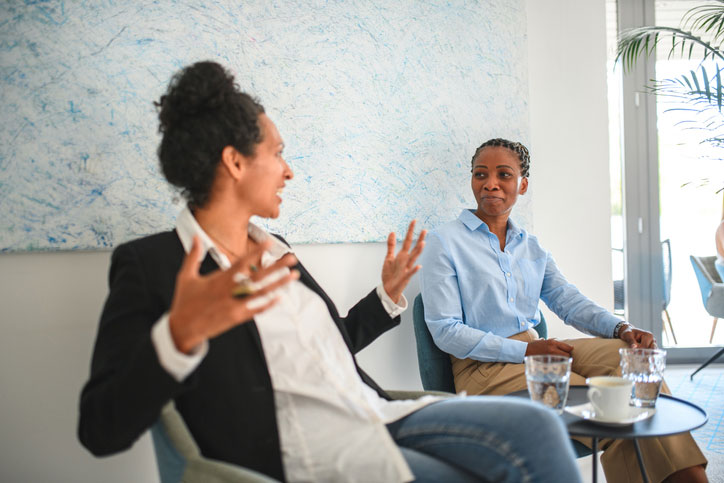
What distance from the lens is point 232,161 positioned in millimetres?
1320

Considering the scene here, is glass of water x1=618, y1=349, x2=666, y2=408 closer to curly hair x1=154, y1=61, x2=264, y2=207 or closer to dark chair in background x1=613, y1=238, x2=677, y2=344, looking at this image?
curly hair x1=154, y1=61, x2=264, y2=207

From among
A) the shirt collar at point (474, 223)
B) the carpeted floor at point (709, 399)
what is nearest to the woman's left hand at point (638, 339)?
the shirt collar at point (474, 223)

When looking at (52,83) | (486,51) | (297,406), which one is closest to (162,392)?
(297,406)

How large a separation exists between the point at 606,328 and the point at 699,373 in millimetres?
2573

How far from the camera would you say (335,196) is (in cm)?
216

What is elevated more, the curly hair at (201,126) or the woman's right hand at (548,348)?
the curly hair at (201,126)

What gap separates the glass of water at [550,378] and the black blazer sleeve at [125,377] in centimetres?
77

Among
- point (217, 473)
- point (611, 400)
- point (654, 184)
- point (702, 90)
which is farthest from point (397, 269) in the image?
point (654, 184)

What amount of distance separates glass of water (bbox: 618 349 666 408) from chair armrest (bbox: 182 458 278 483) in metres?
0.93

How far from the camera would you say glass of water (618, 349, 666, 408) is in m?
1.42

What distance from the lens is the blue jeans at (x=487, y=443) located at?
1061mm

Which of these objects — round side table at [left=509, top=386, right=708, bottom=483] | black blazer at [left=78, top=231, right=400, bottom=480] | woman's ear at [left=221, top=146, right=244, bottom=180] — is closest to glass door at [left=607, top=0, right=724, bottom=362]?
round side table at [left=509, top=386, right=708, bottom=483]

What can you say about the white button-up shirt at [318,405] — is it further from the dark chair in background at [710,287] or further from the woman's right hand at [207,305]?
the dark chair in background at [710,287]

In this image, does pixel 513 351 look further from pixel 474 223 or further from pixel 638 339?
pixel 474 223
